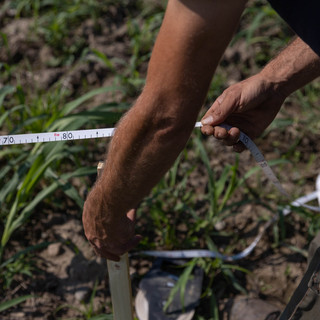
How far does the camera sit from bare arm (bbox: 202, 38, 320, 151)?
5.25 feet

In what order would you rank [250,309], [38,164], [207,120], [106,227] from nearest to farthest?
[106,227]
[207,120]
[250,309]
[38,164]

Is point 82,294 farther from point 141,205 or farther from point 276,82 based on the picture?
point 276,82

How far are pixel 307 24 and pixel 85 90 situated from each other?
1.81 m

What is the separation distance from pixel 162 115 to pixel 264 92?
68 cm

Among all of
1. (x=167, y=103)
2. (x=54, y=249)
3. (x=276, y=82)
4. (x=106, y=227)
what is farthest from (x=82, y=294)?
(x=167, y=103)

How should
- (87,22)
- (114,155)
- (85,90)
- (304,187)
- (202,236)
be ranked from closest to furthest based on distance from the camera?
1. (114,155)
2. (202,236)
3. (304,187)
4. (85,90)
5. (87,22)

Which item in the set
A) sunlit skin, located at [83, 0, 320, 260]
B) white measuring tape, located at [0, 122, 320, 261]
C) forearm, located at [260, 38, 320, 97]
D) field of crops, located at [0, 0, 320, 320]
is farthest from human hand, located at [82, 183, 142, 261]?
forearm, located at [260, 38, 320, 97]

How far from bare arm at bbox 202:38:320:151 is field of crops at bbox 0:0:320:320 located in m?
0.49

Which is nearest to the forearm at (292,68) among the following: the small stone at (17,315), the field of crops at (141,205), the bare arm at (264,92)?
the bare arm at (264,92)

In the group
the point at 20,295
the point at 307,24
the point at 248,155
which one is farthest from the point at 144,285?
the point at 307,24

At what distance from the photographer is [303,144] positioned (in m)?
2.70

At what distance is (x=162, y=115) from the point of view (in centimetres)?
112

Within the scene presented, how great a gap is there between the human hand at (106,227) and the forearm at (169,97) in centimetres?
7

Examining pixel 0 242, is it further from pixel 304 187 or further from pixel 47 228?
pixel 304 187
